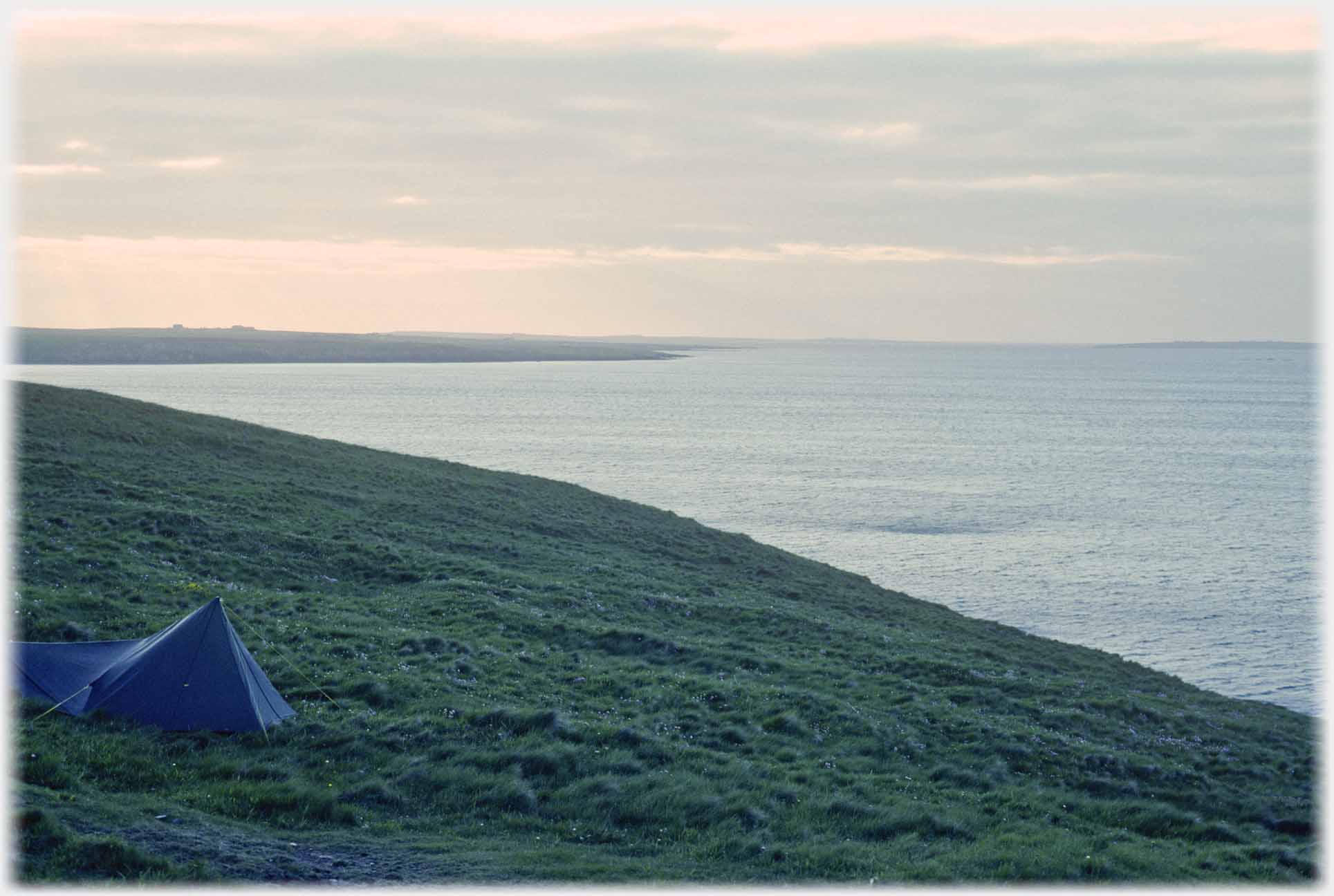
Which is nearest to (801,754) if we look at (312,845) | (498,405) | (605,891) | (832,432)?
(605,891)

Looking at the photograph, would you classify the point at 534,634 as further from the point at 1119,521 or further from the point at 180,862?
the point at 1119,521

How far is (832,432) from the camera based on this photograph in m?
143

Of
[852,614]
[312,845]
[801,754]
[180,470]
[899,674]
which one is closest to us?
[312,845]

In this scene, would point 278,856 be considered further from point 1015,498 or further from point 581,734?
point 1015,498

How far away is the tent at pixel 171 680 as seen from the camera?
19.3 m

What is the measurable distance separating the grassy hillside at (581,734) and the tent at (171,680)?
0.46 metres

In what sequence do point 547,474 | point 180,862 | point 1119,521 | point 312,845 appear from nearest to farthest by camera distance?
A: point 180,862
point 312,845
point 1119,521
point 547,474

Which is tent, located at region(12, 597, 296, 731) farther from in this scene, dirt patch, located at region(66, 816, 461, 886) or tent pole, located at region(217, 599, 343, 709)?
dirt patch, located at region(66, 816, 461, 886)

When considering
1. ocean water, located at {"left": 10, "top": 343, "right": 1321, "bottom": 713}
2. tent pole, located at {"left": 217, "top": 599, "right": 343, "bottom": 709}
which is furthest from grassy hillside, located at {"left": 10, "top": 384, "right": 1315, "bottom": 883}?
ocean water, located at {"left": 10, "top": 343, "right": 1321, "bottom": 713}

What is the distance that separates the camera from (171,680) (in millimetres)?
19578

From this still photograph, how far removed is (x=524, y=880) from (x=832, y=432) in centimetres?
13097

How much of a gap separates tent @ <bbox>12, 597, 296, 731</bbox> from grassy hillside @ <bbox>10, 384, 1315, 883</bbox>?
46 cm

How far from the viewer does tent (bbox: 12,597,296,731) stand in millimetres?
19328

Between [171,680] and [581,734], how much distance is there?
7558 mm
